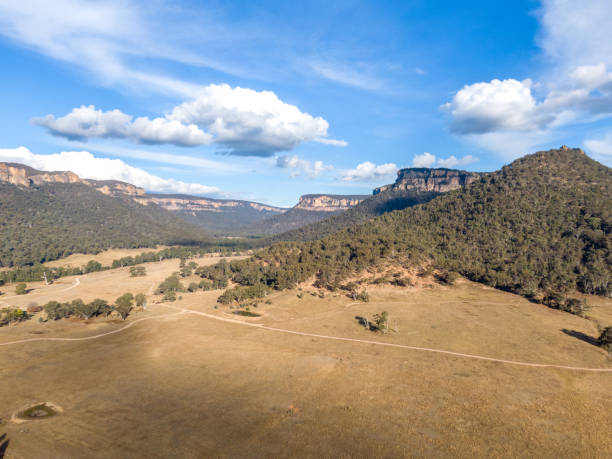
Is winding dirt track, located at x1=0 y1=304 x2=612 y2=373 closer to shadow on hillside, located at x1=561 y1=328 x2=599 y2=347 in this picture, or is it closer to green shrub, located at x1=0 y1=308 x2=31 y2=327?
shadow on hillside, located at x1=561 y1=328 x2=599 y2=347

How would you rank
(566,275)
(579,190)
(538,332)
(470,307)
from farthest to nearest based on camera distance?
(579,190), (566,275), (470,307), (538,332)

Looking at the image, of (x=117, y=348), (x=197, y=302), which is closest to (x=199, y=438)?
(x=117, y=348)

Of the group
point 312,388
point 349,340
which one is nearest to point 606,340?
point 349,340

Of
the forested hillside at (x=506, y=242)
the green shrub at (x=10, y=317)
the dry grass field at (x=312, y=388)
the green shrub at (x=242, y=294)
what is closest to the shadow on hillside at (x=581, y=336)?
the dry grass field at (x=312, y=388)

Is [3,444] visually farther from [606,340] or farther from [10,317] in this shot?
[606,340]

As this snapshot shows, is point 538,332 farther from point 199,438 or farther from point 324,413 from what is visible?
point 199,438

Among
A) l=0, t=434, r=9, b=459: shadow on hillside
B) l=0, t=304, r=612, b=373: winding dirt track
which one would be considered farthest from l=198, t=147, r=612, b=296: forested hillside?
l=0, t=434, r=9, b=459: shadow on hillside
